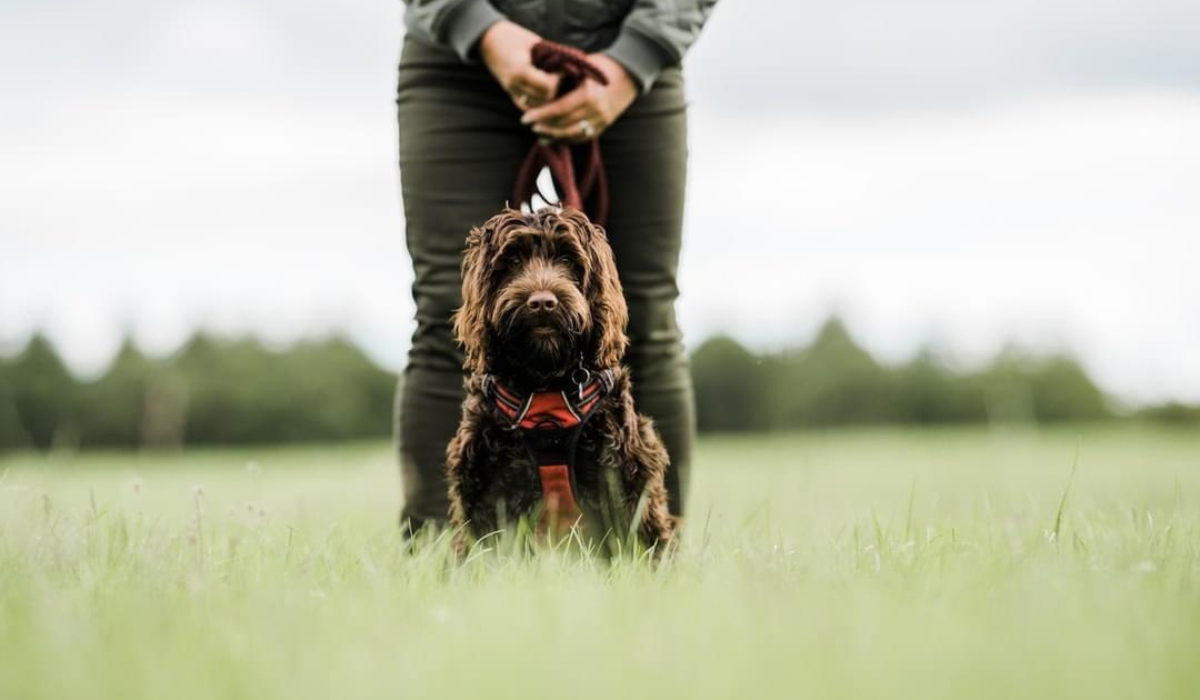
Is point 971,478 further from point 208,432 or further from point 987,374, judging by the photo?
point 208,432

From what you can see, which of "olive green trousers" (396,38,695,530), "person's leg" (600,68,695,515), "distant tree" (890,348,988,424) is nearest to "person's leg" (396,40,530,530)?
"olive green trousers" (396,38,695,530)

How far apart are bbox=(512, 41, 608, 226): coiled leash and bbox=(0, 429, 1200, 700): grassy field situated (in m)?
1.24

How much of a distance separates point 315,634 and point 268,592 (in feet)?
1.28

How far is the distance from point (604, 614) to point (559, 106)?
6.05 feet

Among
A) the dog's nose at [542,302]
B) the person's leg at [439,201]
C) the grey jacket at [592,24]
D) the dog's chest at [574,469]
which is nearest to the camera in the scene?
the dog's nose at [542,302]

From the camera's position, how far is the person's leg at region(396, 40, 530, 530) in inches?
155

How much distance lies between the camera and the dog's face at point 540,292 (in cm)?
349

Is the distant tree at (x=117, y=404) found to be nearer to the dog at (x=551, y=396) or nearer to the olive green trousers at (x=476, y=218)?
the olive green trousers at (x=476, y=218)

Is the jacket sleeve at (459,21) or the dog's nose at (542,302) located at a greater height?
the jacket sleeve at (459,21)

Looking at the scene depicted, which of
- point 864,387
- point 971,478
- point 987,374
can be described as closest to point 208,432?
point 864,387

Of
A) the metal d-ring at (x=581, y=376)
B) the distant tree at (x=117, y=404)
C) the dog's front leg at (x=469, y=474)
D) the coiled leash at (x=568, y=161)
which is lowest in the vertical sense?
the distant tree at (x=117, y=404)

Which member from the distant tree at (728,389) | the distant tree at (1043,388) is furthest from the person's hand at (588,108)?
the distant tree at (1043,388)

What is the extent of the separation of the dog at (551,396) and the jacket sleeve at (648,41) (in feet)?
1.97

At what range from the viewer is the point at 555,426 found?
3.55 metres
